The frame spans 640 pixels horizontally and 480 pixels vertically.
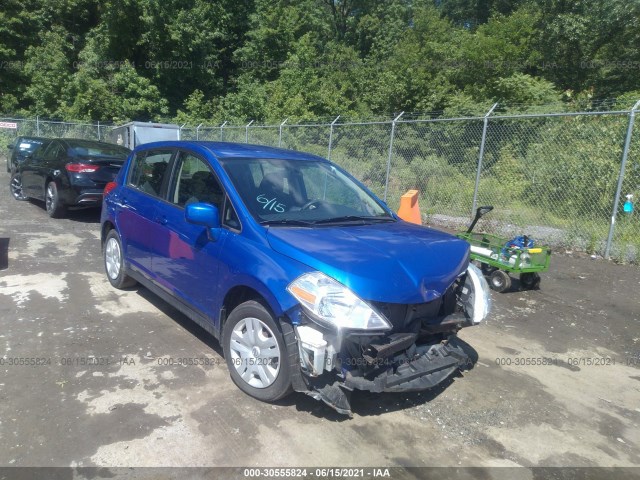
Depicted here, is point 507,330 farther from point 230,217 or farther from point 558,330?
point 230,217

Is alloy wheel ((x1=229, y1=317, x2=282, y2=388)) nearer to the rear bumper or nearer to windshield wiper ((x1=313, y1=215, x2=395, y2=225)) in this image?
windshield wiper ((x1=313, y1=215, x2=395, y2=225))

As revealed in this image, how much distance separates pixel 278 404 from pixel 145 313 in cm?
231

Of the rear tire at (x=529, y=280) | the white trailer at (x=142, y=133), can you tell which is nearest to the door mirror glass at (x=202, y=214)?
the rear tire at (x=529, y=280)

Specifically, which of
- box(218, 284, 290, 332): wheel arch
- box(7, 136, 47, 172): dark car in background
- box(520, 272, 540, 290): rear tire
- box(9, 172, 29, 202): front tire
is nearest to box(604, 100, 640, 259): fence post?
box(520, 272, 540, 290): rear tire

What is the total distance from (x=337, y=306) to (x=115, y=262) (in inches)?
149

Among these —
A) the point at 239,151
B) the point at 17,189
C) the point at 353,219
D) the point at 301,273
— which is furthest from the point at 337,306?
the point at 17,189

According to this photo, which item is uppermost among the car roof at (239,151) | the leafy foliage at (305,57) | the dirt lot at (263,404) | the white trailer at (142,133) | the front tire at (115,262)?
the leafy foliage at (305,57)

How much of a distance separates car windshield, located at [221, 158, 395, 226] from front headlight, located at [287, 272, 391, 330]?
0.84 metres

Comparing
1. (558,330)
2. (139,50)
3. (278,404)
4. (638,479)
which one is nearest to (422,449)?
(278,404)

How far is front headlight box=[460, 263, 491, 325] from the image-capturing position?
152 inches

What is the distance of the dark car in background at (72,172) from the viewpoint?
933 centimetres

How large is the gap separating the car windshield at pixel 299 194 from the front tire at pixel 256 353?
735 millimetres

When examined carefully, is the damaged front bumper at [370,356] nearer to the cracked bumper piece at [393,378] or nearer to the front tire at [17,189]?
the cracked bumper piece at [393,378]

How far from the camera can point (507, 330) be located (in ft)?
17.3
